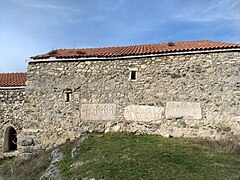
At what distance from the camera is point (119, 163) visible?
26.6 ft

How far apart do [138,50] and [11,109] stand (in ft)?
22.3

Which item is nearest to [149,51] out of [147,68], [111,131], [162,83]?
[147,68]

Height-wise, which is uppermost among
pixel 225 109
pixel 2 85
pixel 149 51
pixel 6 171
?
pixel 149 51

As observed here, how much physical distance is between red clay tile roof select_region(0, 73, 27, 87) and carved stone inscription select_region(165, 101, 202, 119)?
7157mm

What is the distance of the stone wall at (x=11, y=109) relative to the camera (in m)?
13.8

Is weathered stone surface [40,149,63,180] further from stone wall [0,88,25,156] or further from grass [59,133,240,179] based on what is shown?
stone wall [0,88,25,156]

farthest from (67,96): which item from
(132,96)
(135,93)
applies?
(135,93)

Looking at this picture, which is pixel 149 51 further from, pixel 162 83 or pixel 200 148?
pixel 200 148

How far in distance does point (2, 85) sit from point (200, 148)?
32.2 feet

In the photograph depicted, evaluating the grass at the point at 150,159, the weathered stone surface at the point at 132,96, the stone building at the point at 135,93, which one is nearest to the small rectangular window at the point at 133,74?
the stone building at the point at 135,93

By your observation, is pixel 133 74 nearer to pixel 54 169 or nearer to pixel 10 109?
pixel 54 169

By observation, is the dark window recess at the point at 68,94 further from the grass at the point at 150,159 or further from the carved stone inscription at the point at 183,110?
the carved stone inscription at the point at 183,110

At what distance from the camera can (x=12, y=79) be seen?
14.7 metres

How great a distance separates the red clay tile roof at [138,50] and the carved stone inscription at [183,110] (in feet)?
7.20
